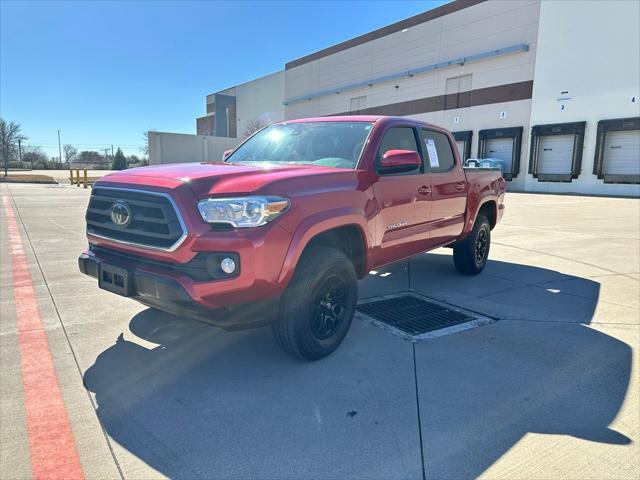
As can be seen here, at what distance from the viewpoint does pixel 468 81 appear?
105ft

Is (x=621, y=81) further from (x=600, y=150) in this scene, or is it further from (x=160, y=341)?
(x=160, y=341)

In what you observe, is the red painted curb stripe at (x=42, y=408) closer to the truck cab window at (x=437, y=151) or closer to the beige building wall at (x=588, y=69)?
the truck cab window at (x=437, y=151)

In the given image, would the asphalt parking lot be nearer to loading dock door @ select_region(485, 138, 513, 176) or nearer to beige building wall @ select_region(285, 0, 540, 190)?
loading dock door @ select_region(485, 138, 513, 176)

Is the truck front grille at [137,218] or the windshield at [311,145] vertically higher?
the windshield at [311,145]

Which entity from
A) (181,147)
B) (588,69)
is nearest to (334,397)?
(588,69)

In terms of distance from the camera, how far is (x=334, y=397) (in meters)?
2.88

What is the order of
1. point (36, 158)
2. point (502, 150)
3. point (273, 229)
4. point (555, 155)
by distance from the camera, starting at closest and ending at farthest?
point (273, 229) → point (555, 155) → point (502, 150) → point (36, 158)

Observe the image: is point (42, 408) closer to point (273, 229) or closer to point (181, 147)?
point (273, 229)

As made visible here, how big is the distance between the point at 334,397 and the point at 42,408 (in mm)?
1814

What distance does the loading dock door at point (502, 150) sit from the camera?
96.3ft

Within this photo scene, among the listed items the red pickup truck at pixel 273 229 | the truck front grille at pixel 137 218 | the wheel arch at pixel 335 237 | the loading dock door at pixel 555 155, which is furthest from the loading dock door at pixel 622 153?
the truck front grille at pixel 137 218

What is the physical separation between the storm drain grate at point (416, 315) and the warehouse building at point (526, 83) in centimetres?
2528

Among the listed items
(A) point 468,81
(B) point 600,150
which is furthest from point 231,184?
(A) point 468,81

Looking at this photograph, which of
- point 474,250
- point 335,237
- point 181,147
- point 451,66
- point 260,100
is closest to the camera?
point 335,237
